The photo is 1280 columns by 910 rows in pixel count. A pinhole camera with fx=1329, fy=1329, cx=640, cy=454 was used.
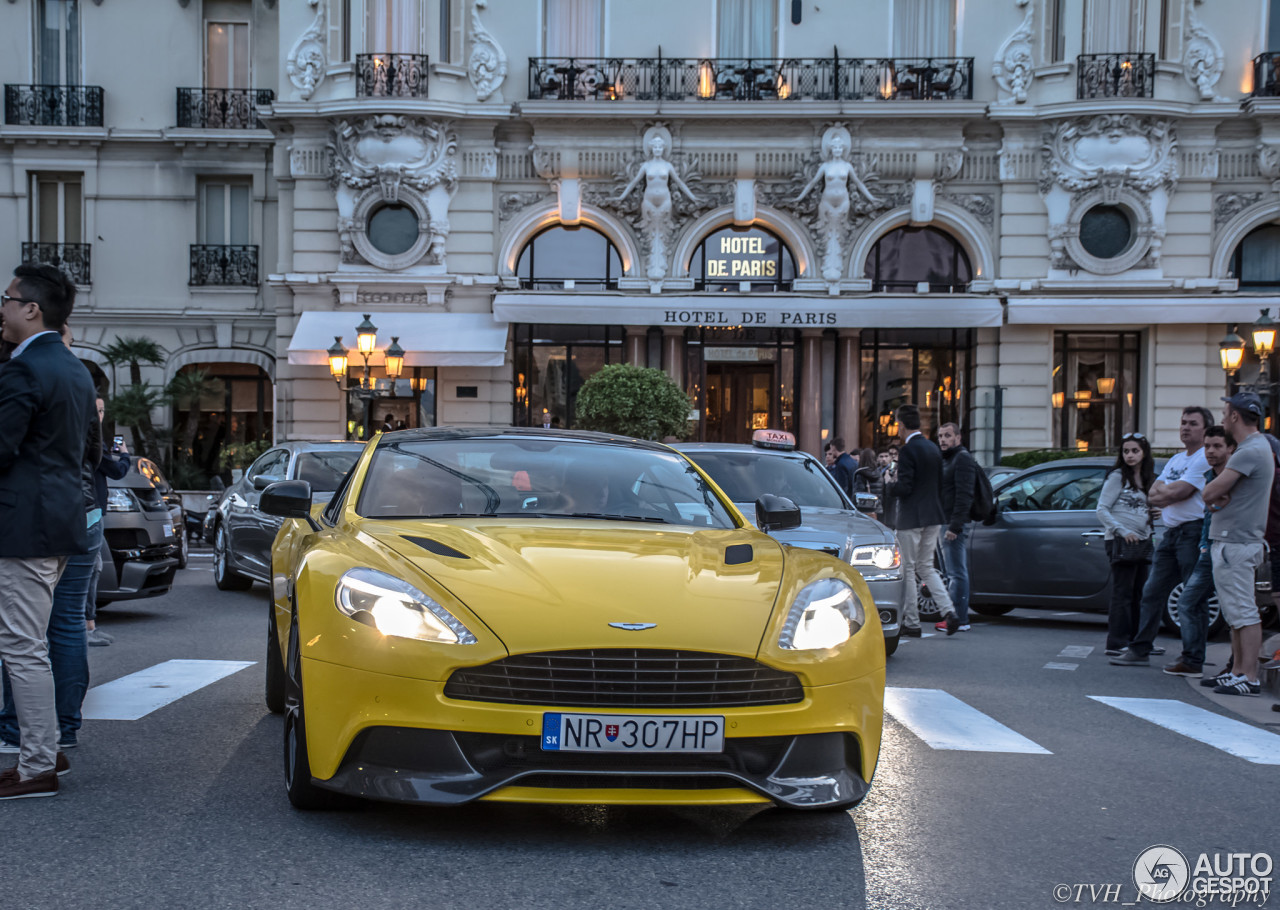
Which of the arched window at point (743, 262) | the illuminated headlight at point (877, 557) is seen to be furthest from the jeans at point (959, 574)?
the arched window at point (743, 262)

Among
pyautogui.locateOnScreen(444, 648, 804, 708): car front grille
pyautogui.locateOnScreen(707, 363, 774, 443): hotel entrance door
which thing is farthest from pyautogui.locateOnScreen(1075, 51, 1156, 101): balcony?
pyautogui.locateOnScreen(444, 648, 804, 708): car front grille

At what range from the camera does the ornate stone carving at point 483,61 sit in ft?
87.9

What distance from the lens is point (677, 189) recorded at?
2661cm

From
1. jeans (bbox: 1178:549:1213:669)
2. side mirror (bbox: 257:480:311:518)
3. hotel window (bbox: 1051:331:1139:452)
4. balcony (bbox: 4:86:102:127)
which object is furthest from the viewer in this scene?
balcony (bbox: 4:86:102:127)

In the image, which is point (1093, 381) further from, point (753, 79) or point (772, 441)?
point (772, 441)

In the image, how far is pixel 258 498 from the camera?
41.1 feet

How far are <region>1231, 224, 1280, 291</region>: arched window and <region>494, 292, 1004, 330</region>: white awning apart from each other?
5.19m

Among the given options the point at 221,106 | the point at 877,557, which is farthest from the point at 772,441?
the point at 221,106

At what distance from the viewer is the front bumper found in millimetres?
4105

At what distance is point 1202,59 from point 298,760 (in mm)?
26186

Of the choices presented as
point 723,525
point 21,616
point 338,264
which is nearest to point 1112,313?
point 338,264

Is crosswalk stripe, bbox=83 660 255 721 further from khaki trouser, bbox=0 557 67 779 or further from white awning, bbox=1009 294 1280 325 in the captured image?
white awning, bbox=1009 294 1280 325

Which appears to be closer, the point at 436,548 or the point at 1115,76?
the point at 436,548

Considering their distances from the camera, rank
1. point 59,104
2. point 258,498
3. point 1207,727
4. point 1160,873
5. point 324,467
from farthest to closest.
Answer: point 59,104 → point 324,467 → point 258,498 → point 1207,727 → point 1160,873
